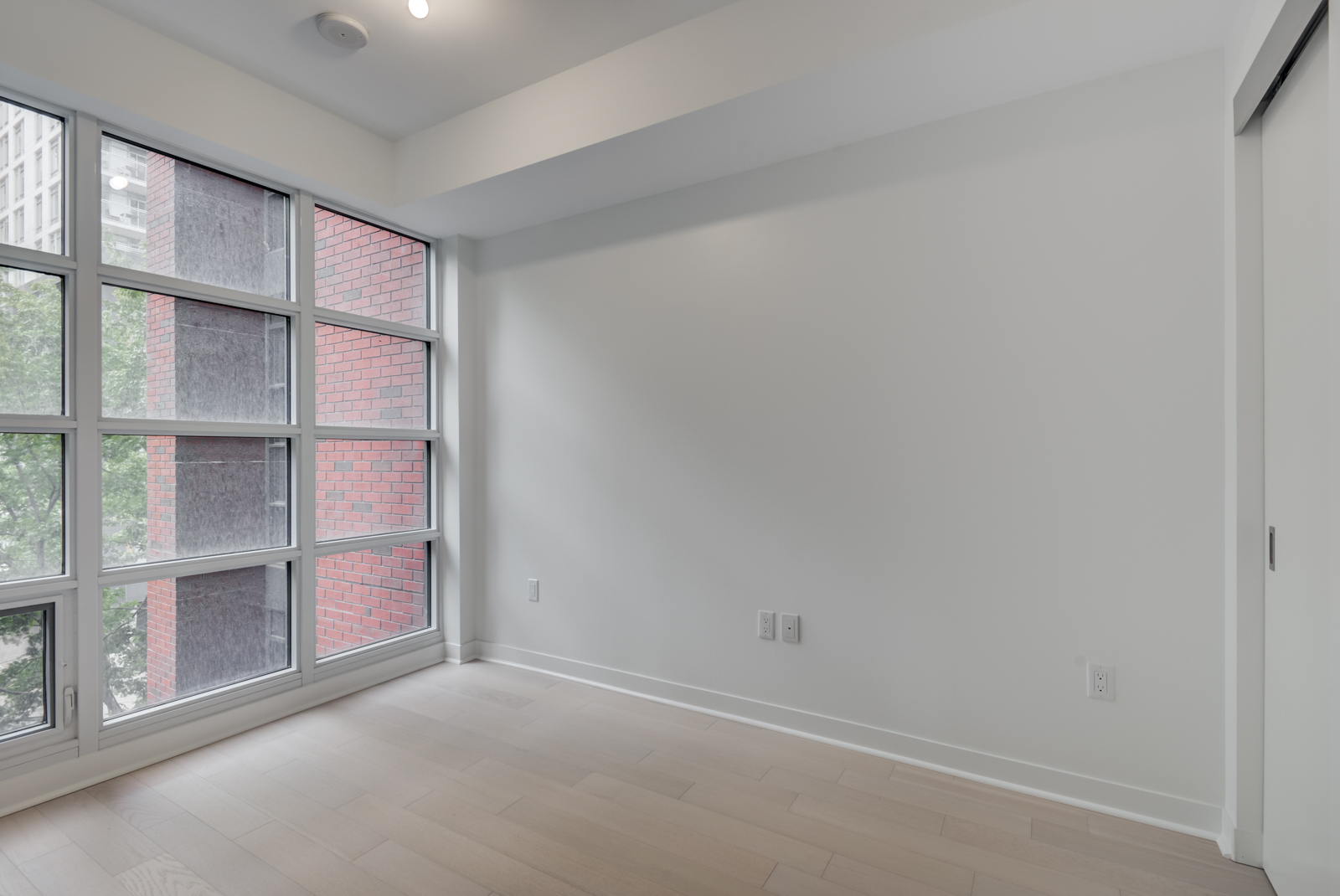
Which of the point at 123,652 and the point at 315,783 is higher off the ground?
the point at 123,652

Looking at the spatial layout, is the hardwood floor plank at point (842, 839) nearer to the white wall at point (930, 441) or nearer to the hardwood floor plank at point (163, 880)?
the white wall at point (930, 441)

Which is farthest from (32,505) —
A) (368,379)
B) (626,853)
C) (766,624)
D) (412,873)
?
(766,624)

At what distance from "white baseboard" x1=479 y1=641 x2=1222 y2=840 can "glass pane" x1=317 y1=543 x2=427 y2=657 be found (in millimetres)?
899

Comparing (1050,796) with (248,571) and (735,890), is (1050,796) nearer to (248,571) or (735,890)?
(735,890)

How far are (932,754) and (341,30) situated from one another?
352 centimetres

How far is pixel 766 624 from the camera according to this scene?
112 inches

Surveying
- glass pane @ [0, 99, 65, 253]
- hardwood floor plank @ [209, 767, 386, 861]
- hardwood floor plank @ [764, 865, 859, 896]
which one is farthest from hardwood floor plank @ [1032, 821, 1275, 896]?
glass pane @ [0, 99, 65, 253]

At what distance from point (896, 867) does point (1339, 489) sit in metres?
1.46

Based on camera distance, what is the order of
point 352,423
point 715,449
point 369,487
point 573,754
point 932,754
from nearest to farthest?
point 932,754
point 573,754
point 715,449
point 352,423
point 369,487

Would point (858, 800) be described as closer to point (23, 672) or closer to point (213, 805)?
point (213, 805)

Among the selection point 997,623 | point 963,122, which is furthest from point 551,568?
point 963,122

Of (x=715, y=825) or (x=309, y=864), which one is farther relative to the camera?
(x=715, y=825)

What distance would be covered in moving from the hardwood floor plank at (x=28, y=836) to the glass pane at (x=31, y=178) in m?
1.94

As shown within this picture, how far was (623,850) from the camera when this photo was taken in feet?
6.45
